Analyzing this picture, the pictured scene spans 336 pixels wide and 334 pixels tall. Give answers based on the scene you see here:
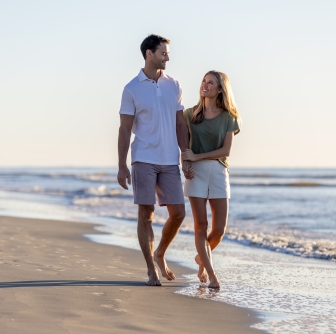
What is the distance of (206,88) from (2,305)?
2.37m

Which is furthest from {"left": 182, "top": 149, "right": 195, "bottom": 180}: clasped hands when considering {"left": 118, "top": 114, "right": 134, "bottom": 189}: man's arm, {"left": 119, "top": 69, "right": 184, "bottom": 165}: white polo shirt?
{"left": 118, "top": 114, "right": 134, "bottom": 189}: man's arm

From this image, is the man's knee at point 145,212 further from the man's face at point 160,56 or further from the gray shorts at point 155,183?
the man's face at point 160,56

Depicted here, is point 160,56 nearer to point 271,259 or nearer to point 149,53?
point 149,53

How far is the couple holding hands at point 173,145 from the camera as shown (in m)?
5.26

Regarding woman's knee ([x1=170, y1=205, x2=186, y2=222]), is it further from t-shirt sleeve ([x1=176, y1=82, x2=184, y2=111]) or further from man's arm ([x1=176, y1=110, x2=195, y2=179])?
t-shirt sleeve ([x1=176, y1=82, x2=184, y2=111])

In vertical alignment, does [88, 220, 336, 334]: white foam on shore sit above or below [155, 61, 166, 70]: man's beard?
below

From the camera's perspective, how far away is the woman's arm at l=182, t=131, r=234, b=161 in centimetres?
532

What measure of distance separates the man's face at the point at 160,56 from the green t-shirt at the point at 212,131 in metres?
0.52

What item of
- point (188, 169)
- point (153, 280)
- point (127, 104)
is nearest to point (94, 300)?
point (153, 280)

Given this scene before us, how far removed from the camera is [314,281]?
5.84 meters

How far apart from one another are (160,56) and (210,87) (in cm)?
48

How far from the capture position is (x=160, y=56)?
5.27 metres

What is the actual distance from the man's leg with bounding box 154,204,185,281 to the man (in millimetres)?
11

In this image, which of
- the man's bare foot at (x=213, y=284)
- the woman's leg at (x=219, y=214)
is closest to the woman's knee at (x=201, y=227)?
the woman's leg at (x=219, y=214)
